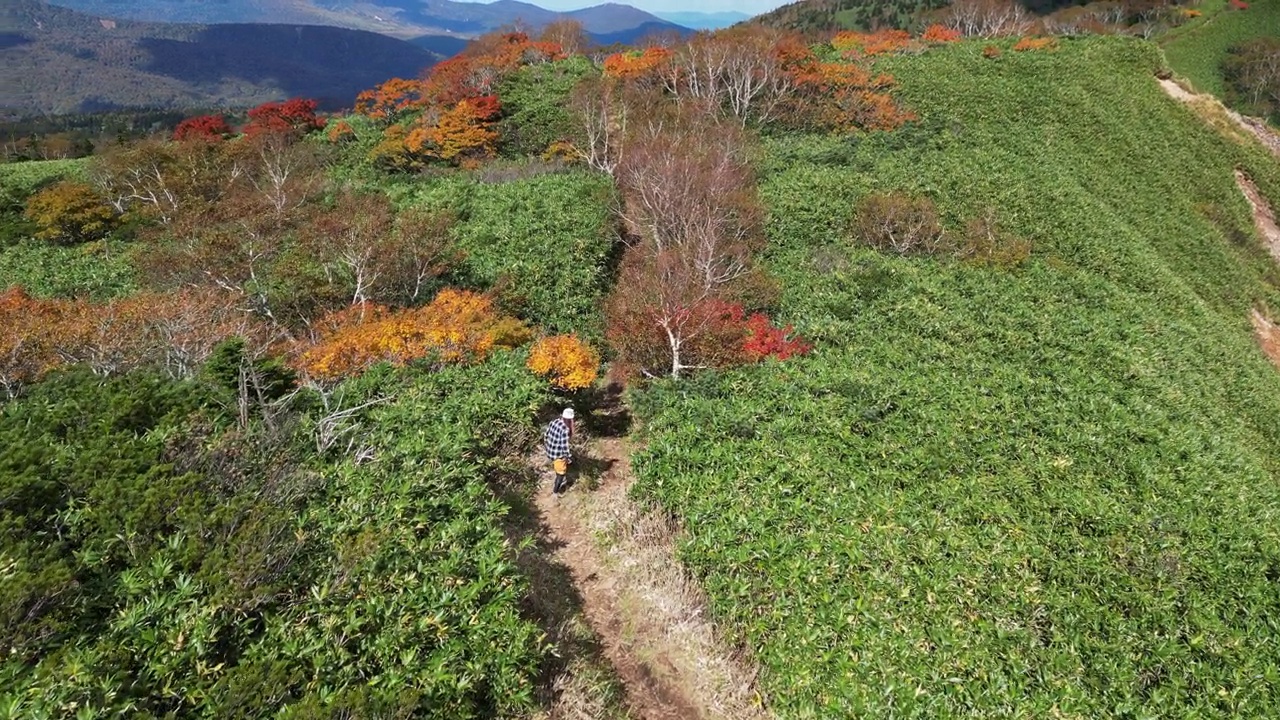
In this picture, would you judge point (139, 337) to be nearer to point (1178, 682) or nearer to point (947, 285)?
point (1178, 682)

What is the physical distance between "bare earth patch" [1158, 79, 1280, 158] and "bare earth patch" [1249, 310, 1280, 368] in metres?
21.9

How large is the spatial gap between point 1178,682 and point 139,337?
22043 mm

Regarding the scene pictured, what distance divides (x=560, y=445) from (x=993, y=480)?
9.25 meters

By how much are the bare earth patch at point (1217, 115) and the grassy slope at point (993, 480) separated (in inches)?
979

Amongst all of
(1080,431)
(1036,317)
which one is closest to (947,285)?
(1036,317)

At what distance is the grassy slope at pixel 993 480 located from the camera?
7.83m

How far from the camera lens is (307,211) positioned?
26094 mm

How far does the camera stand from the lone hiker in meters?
13.3

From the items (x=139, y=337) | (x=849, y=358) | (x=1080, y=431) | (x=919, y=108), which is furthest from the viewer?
(x=919, y=108)

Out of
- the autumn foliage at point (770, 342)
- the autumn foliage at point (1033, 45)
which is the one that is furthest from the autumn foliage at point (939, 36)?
the autumn foliage at point (770, 342)

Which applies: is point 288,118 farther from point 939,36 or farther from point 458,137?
point 939,36

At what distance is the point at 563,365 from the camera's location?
53.4 feet

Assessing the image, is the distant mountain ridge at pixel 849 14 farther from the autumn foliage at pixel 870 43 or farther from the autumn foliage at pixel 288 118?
the autumn foliage at pixel 288 118

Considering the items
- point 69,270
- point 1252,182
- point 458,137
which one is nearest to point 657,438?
point 69,270
